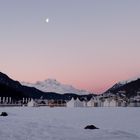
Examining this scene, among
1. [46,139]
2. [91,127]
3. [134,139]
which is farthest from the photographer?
[91,127]

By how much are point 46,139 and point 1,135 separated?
12.1 feet

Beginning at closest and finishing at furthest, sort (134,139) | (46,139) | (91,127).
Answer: (46,139) → (134,139) → (91,127)

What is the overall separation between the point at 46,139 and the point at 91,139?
3.42 metres

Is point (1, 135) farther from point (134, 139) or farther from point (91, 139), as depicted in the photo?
point (134, 139)

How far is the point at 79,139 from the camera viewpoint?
27.7 metres

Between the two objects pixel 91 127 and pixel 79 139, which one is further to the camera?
pixel 91 127

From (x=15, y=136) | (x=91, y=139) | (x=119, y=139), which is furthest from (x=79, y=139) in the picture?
(x=15, y=136)

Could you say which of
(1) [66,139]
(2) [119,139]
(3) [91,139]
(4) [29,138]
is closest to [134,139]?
(2) [119,139]

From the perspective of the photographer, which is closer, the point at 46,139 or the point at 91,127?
the point at 46,139

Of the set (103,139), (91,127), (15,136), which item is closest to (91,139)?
(103,139)

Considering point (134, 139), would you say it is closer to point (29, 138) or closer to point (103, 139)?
point (103, 139)

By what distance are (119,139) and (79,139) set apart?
3015 millimetres

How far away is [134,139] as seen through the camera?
94.1ft

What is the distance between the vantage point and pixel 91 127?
37.5 m
